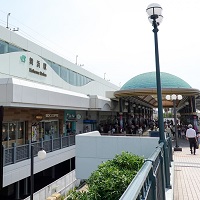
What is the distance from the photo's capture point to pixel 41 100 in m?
15.2

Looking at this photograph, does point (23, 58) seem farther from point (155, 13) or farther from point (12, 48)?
point (155, 13)

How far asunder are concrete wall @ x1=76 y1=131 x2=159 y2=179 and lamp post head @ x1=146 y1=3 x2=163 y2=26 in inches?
242

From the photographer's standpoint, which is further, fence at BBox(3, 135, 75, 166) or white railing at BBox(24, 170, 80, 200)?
fence at BBox(3, 135, 75, 166)

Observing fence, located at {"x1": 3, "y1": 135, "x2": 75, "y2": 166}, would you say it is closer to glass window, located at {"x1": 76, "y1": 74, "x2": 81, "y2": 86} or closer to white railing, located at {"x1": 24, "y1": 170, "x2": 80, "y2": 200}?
white railing, located at {"x1": 24, "y1": 170, "x2": 80, "y2": 200}

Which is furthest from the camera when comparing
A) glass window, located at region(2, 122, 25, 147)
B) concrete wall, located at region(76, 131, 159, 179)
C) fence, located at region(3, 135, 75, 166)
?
glass window, located at region(2, 122, 25, 147)

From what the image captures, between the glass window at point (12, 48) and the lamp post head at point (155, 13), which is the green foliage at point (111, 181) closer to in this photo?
the lamp post head at point (155, 13)

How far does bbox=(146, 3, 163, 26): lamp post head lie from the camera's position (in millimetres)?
7230

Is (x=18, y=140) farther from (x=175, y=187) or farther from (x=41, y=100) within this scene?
(x=175, y=187)

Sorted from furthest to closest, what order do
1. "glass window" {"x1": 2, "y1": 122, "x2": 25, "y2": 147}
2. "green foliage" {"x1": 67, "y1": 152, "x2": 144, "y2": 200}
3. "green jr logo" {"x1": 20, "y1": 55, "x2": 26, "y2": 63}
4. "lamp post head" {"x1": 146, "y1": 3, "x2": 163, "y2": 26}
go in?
"green jr logo" {"x1": 20, "y1": 55, "x2": 26, "y2": 63} < "glass window" {"x1": 2, "y1": 122, "x2": 25, "y2": 147} < "lamp post head" {"x1": 146, "y1": 3, "x2": 163, "y2": 26} < "green foliage" {"x1": 67, "y1": 152, "x2": 144, "y2": 200}

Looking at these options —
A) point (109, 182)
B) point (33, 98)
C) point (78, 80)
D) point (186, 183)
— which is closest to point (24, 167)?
point (33, 98)

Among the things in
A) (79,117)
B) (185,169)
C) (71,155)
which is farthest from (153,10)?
(79,117)

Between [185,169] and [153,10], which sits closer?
[153,10]

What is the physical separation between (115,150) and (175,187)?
5714 millimetres

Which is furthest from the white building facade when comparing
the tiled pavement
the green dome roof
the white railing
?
the tiled pavement
